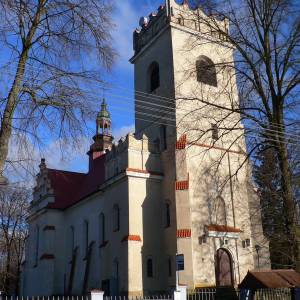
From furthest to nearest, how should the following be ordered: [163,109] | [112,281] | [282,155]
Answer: [163,109] < [112,281] < [282,155]

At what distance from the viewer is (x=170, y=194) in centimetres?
2572

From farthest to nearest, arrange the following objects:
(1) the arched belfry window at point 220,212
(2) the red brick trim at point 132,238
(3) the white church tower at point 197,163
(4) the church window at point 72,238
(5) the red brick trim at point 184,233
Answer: (4) the church window at point 72,238, (1) the arched belfry window at point 220,212, (2) the red brick trim at point 132,238, (3) the white church tower at point 197,163, (5) the red brick trim at point 184,233

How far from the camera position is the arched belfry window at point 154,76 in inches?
1191

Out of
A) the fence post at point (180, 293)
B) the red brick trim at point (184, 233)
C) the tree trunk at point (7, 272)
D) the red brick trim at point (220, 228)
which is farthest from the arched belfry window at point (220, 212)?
the tree trunk at point (7, 272)

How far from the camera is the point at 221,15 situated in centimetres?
1672

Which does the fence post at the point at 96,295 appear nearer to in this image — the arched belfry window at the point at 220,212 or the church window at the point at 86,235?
the arched belfry window at the point at 220,212

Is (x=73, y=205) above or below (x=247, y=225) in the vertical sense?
above

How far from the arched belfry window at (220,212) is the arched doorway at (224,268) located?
157 centimetres

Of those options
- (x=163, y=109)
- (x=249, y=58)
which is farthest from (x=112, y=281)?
(x=249, y=58)

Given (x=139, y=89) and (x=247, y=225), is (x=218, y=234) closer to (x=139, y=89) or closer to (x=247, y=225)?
(x=247, y=225)

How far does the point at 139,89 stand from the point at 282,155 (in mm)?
17993

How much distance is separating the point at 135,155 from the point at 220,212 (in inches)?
231

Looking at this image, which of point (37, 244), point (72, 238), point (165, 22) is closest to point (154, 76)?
point (165, 22)

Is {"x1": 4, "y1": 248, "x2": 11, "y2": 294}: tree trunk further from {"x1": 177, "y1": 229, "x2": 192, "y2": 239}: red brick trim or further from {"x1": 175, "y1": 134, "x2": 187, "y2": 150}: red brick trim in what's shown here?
{"x1": 175, "y1": 134, "x2": 187, "y2": 150}: red brick trim
